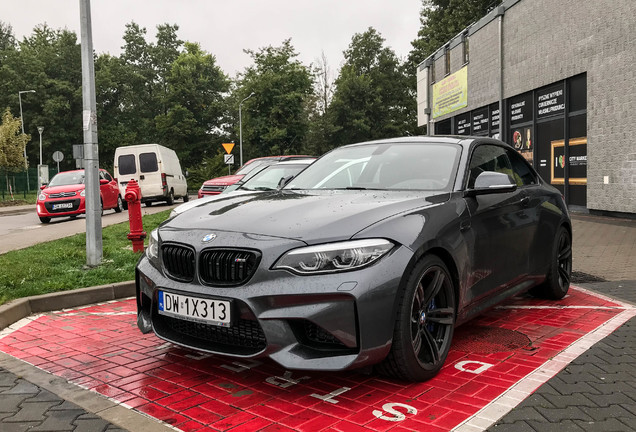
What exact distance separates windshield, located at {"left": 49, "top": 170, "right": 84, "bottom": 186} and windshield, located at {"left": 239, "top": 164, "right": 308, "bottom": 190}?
31.8 ft

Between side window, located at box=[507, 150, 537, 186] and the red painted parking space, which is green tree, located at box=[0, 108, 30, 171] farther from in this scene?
side window, located at box=[507, 150, 537, 186]

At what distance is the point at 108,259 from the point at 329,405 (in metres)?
5.54

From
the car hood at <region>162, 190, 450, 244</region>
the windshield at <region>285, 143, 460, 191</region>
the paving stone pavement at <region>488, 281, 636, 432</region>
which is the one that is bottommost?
the paving stone pavement at <region>488, 281, 636, 432</region>

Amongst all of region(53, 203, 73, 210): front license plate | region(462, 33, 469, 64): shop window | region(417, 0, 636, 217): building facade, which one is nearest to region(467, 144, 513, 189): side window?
region(417, 0, 636, 217): building facade

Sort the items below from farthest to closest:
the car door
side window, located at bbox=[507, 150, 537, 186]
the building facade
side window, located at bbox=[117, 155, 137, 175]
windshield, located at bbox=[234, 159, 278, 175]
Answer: side window, located at bbox=[117, 155, 137, 175] < the building facade < windshield, located at bbox=[234, 159, 278, 175] < side window, located at bbox=[507, 150, 537, 186] < the car door

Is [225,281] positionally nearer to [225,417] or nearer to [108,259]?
[225,417]

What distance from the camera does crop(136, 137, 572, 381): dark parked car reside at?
3088 mm

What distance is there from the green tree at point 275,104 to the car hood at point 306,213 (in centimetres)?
4357

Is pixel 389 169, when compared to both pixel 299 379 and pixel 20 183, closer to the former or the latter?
pixel 299 379

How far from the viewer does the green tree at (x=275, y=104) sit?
48.0m

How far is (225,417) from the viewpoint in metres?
3.04

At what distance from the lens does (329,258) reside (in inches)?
123

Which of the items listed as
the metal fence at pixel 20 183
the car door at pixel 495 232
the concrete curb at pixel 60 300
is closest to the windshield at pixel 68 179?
the concrete curb at pixel 60 300

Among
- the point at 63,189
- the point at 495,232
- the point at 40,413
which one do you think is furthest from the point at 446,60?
the point at 40,413
